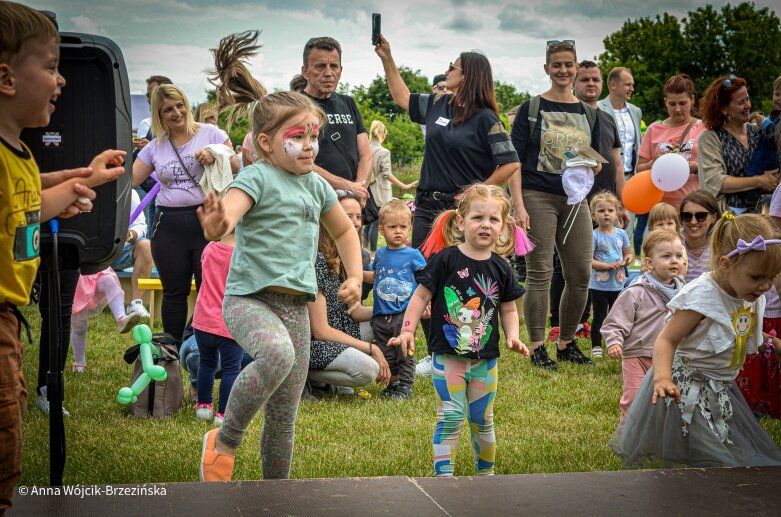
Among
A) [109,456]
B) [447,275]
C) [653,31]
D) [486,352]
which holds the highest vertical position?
[653,31]

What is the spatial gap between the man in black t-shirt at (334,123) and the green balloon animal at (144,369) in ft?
5.46

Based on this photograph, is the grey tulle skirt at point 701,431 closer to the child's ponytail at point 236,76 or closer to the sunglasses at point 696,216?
the sunglasses at point 696,216

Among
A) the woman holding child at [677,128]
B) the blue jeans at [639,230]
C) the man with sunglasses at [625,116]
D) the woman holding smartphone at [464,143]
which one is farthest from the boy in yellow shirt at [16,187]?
the blue jeans at [639,230]

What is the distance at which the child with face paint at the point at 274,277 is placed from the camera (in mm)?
3787

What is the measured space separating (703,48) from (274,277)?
180 ft

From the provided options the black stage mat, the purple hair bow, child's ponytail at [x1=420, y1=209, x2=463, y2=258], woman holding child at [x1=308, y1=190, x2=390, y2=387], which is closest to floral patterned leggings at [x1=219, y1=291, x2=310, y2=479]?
the black stage mat

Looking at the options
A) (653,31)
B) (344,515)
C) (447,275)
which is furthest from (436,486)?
(653,31)

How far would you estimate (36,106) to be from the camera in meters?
2.96

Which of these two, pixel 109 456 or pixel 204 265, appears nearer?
pixel 109 456

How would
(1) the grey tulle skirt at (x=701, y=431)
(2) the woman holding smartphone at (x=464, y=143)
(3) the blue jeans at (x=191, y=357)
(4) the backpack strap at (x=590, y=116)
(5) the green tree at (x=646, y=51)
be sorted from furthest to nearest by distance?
(5) the green tree at (x=646, y=51) → (4) the backpack strap at (x=590, y=116) → (2) the woman holding smartphone at (x=464, y=143) → (3) the blue jeans at (x=191, y=357) → (1) the grey tulle skirt at (x=701, y=431)

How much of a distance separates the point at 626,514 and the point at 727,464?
51.5 inches

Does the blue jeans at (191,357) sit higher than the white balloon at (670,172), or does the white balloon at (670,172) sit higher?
the white balloon at (670,172)

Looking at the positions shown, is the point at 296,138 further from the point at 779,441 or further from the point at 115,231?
the point at 779,441

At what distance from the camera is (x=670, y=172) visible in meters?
8.09
